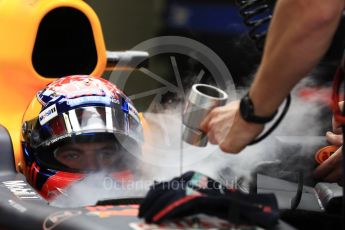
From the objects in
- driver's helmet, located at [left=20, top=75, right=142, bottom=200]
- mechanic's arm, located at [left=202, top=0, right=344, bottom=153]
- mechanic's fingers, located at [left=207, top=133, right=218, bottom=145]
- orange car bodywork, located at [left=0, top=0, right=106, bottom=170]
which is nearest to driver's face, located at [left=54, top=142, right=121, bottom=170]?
driver's helmet, located at [left=20, top=75, right=142, bottom=200]

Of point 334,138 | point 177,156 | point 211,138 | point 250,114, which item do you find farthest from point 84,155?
point 334,138

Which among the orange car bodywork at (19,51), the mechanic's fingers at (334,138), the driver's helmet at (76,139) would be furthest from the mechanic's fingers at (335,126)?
the orange car bodywork at (19,51)

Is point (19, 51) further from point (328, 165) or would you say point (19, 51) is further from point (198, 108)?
point (328, 165)

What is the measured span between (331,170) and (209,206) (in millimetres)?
990

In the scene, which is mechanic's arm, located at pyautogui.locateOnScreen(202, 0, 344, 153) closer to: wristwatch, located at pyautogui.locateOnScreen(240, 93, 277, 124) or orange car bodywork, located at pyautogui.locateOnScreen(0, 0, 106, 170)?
wristwatch, located at pyautogui.locateOnScreen(240, 93, 277, 124)

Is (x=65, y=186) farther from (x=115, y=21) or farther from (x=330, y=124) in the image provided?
(x=115, y=21)

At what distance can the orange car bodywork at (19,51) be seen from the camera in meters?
2.33

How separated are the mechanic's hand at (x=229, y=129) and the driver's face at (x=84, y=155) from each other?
1.79 ft

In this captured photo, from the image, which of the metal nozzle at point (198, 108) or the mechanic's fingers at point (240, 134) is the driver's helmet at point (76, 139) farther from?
the mechanic's fingers at point (240, 134)

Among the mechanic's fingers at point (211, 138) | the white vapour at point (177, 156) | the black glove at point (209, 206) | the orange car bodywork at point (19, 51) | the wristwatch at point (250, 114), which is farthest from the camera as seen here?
the orange car bodywork at point (19, 51)

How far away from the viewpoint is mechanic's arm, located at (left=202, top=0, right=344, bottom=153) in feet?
4.12

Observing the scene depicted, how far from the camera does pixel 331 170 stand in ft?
6.99

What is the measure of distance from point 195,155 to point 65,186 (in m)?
0.46

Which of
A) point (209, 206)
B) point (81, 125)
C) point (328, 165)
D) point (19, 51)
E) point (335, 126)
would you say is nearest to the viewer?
point (209, 206)
